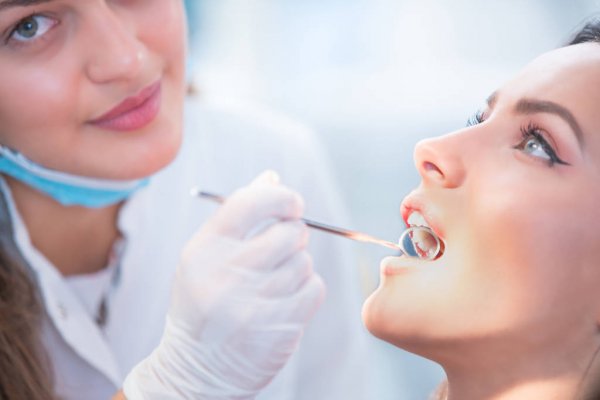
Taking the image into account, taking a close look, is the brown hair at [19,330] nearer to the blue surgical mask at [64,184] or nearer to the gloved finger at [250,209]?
the blue surgical mask at [64,184]

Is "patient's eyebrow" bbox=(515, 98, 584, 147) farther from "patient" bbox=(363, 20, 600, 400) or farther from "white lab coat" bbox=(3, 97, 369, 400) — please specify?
"white lab coat" bbox=(3, 97, 369, 400)

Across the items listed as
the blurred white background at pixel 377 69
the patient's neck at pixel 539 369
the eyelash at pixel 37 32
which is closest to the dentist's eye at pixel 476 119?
the blurred white background at pixel 377 69

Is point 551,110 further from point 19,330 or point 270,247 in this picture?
point 19,330

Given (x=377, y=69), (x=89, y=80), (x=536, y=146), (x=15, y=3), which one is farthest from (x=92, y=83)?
(x=377, y=69)

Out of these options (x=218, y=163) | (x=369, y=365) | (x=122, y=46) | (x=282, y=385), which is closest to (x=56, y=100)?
(x=122, y=46)

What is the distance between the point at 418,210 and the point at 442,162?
0.05 meters

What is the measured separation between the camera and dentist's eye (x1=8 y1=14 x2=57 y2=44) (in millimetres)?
856

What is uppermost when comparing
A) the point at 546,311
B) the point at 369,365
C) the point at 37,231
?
the point at 546,311

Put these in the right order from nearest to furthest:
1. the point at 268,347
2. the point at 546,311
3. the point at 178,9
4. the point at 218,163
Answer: the point at 546,311 < the point at 268,347 < the point at 178,9 < the point at 218,163

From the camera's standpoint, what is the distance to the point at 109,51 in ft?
2.84

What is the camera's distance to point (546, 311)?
66 cm

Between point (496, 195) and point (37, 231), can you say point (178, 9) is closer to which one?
point (37, 231)

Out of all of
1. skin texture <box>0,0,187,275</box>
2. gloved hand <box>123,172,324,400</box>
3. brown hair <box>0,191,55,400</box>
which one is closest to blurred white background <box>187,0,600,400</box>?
gloved hand <box>123,172,324,400</box>

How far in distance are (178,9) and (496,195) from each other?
1.87 feet
